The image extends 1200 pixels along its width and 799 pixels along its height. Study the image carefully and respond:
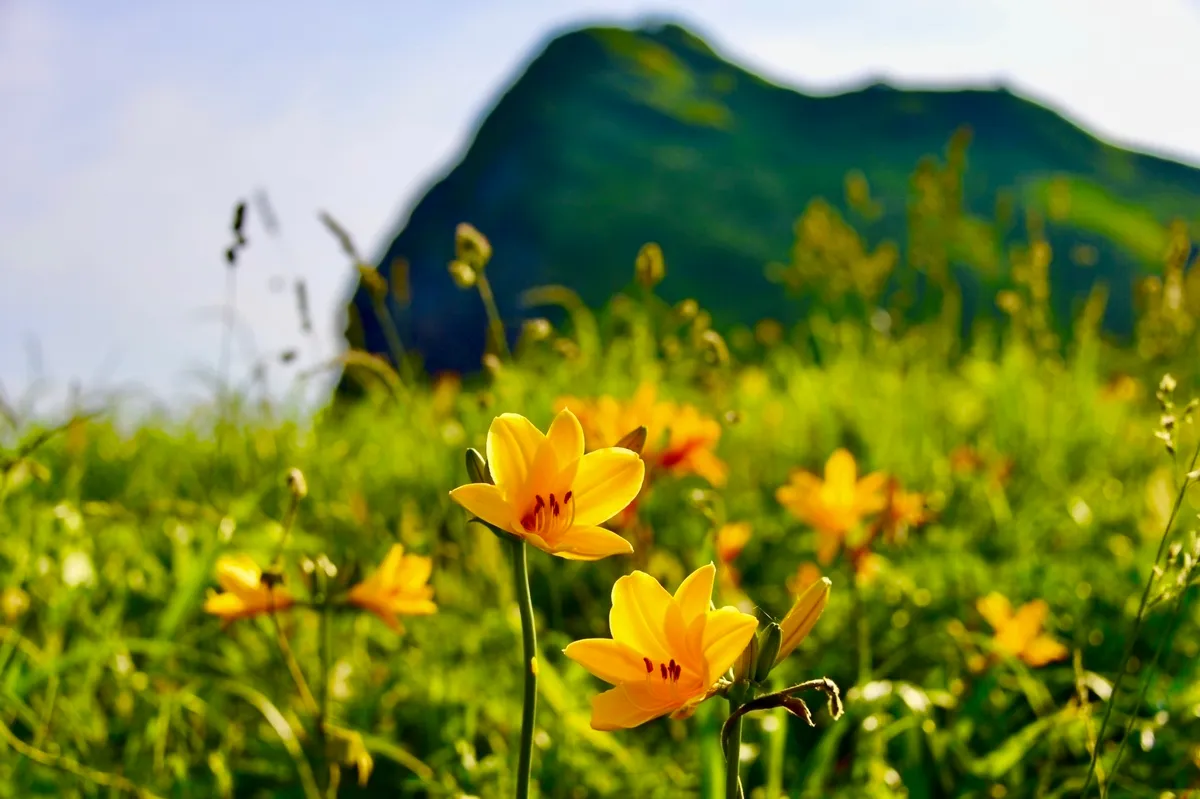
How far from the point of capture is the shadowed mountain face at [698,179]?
650 inches

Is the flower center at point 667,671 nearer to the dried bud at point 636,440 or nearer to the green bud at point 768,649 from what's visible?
the green bud at point 768,649

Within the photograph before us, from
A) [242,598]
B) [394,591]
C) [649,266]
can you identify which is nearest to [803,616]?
[394,591]

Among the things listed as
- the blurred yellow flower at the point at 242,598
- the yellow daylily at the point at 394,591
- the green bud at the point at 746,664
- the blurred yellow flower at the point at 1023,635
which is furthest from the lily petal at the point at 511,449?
the blurred yellow flower at the point at 1023,635

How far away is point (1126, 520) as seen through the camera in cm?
268

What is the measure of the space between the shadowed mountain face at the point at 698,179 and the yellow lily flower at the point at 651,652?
45.0ft

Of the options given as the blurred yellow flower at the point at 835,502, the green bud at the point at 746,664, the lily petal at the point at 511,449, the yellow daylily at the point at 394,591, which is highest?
the lily petal at the point at 511,449

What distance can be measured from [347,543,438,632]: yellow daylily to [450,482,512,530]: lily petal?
0.42 meters

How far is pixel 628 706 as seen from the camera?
75 centimetres

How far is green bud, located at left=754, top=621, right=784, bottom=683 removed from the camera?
Answer: 28.2 inches

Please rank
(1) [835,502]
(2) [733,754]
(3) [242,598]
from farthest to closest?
(1) [835,502] → (3) [242,598] → (2) [733,754]

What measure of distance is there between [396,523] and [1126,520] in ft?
6.56

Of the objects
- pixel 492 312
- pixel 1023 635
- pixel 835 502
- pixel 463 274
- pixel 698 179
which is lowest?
pixel 698 179

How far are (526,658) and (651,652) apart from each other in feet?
0.38

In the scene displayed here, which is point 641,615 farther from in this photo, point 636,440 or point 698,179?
point 698,179
